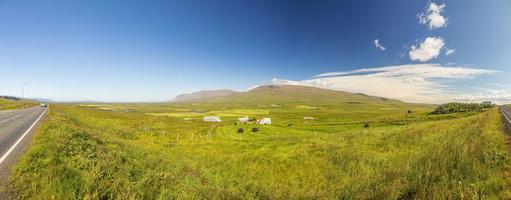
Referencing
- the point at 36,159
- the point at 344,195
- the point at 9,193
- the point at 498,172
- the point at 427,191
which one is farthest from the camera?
the point at 36,159

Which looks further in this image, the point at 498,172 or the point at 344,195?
the point at 344,195

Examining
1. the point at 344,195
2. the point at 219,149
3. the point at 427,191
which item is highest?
the point at 427,191

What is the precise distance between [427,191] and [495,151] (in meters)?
7.85

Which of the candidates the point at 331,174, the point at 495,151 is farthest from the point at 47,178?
the point at 495,151

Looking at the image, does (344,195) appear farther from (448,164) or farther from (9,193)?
(9,193)

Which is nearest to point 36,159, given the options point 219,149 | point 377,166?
point 377,166

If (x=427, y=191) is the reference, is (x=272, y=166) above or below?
below

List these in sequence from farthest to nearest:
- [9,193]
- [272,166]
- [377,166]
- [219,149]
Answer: [219,149] → [272,166] → [377,166] → [9,193]

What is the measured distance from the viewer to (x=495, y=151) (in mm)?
12781

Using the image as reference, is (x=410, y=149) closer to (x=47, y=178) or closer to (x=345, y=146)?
(x=345, y=146)

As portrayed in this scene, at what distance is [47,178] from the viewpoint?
8.68m

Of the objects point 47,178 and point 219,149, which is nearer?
point 47,178

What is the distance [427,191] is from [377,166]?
12.7 m

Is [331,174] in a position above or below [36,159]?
below
